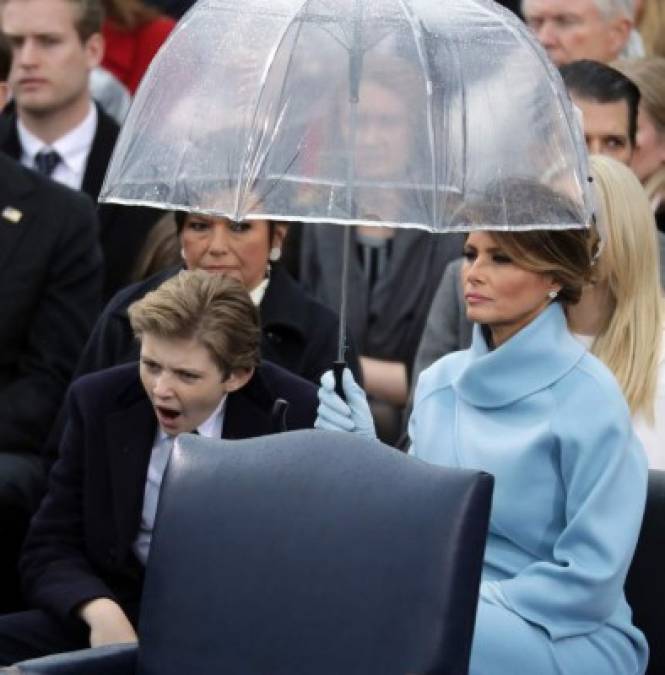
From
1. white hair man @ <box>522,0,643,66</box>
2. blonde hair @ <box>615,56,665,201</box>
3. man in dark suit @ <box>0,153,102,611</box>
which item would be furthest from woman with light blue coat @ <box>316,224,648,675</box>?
white hair man @ <box>522,0,643,66</box>

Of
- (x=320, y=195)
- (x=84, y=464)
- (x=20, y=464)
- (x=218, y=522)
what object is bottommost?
(x=20, y=464)

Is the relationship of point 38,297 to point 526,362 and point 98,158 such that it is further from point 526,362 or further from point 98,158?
point 526,362

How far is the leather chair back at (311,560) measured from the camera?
11.4 feet

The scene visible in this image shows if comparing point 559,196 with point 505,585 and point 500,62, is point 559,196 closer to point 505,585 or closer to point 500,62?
point 500,62

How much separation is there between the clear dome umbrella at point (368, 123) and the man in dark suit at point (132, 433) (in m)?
0.64

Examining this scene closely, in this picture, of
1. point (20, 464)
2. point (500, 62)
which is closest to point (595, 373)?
point (500, 62)

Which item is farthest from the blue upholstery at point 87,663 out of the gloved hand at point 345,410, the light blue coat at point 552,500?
the light blue coat at point 552,500

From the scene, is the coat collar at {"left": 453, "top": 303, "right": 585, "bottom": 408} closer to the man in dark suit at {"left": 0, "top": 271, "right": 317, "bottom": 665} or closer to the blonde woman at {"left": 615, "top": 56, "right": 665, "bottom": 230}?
the man in dark suit at {"left": 0, "top": 271, "right": 317, "bottom": 665}

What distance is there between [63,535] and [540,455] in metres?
1.29

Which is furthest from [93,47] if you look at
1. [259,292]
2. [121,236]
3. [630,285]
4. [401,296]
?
[630,285]

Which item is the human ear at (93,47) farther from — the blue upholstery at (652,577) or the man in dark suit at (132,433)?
the blue upholstery at (652,577)

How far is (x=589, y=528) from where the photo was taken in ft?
12.8

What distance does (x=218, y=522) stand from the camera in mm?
3736

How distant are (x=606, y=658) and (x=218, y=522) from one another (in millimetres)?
872
